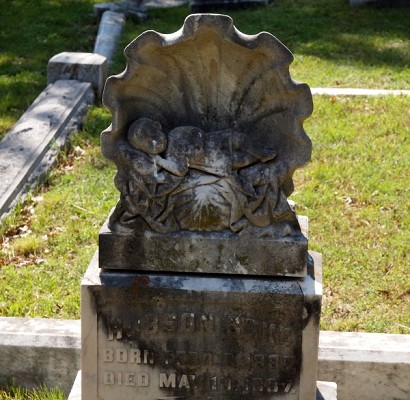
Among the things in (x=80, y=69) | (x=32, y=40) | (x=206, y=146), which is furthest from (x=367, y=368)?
(x=32, y=40)

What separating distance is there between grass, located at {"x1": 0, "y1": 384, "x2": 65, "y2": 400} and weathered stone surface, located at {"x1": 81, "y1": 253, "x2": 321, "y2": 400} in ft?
1.92

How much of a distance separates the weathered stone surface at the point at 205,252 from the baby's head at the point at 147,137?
0.33m

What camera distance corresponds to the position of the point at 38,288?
17.7ft

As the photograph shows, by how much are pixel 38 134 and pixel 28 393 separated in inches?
139

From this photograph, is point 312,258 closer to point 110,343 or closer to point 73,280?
point 110,343

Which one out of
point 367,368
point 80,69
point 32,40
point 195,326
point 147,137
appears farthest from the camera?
point 32,40

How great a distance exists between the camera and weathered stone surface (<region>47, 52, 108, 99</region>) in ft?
30.2

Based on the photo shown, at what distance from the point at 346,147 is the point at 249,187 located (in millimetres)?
4320

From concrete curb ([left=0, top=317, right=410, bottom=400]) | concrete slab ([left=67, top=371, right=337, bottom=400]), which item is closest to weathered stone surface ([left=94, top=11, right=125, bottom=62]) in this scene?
concrete curb ([left=0, top=317, right=410, bottom=400])

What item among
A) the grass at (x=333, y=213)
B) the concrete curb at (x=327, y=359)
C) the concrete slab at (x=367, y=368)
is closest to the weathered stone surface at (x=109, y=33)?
the grass at (x=333, y=213)

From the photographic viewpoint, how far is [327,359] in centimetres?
428

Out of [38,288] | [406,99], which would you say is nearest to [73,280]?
[38,288]

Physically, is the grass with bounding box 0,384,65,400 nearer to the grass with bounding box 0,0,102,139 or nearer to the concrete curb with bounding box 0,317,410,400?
the concrete curb with bounding box 0,317,410,400

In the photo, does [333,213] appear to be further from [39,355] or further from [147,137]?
[147,137]
